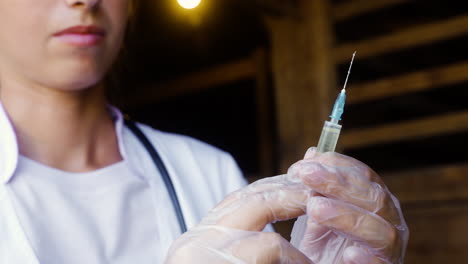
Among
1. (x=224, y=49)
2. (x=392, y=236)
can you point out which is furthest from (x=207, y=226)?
(x=224, y=49)

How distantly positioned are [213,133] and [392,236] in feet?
20.2

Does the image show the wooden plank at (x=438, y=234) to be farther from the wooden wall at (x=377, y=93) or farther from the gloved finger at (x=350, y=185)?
the gloved finger at (x=350, y=185)

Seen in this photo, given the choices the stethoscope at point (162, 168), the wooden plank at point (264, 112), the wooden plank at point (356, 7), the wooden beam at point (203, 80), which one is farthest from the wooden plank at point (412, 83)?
the stethoscope at point (162, 168)

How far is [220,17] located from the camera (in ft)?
18.9

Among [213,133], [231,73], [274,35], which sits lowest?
[213,133]

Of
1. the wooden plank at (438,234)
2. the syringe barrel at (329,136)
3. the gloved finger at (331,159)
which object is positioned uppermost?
the syringe barrel at (329,136)

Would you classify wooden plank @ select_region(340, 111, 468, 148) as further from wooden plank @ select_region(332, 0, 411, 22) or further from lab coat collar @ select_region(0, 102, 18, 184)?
lab coat collar @ select_region(0, 102, 18, 184)

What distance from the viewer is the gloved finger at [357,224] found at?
110 centimetres

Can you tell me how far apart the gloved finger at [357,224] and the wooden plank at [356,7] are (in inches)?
110

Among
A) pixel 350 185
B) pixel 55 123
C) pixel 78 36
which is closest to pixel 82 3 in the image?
pixel 78 36

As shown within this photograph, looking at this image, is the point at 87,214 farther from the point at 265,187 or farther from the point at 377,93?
the point at 377,93

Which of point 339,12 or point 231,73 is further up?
point 339,12

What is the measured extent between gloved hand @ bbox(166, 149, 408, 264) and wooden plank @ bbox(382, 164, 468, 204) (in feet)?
7.98

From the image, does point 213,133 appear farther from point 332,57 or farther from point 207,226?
point 207,226
